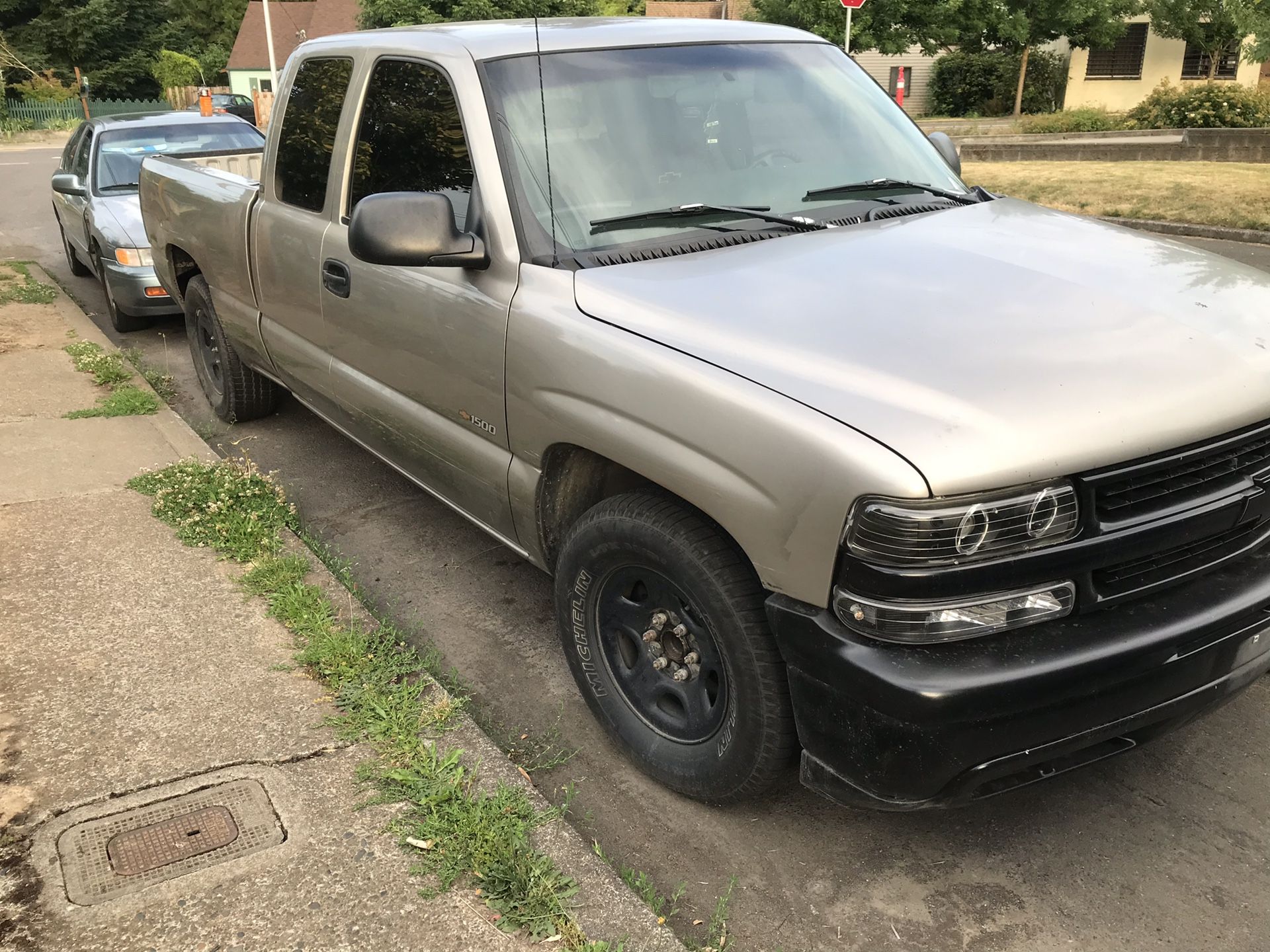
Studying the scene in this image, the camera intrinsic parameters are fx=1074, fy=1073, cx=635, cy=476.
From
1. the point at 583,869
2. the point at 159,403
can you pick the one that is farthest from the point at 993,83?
the point at 583,869

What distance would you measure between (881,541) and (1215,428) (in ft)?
2.66

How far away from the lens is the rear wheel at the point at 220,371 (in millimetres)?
5875

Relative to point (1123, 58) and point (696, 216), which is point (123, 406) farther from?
point (1123, 58)

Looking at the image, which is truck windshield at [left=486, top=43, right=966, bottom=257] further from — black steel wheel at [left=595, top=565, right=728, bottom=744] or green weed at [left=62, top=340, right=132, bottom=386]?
green weed at [left=62, top=340, right=132, bottom=386]

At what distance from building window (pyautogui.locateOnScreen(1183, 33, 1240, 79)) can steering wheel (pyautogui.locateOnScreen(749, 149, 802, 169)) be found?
34.7 m

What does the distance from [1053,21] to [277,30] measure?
152ft

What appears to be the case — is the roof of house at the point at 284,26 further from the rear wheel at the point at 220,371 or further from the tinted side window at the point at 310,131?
the tinted side window at the point at 310,131

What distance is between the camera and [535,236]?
10.2 feet

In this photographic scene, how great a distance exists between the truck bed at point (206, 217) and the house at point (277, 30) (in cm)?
5984

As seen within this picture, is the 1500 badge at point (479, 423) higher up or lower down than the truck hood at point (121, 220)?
lower down

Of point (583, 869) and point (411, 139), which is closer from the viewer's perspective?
point (583, 869)

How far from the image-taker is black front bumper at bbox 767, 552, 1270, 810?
2174mm

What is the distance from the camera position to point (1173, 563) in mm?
2404

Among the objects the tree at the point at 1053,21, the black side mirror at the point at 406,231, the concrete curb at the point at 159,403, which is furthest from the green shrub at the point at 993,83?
the black side mirror at the point at 406,231
